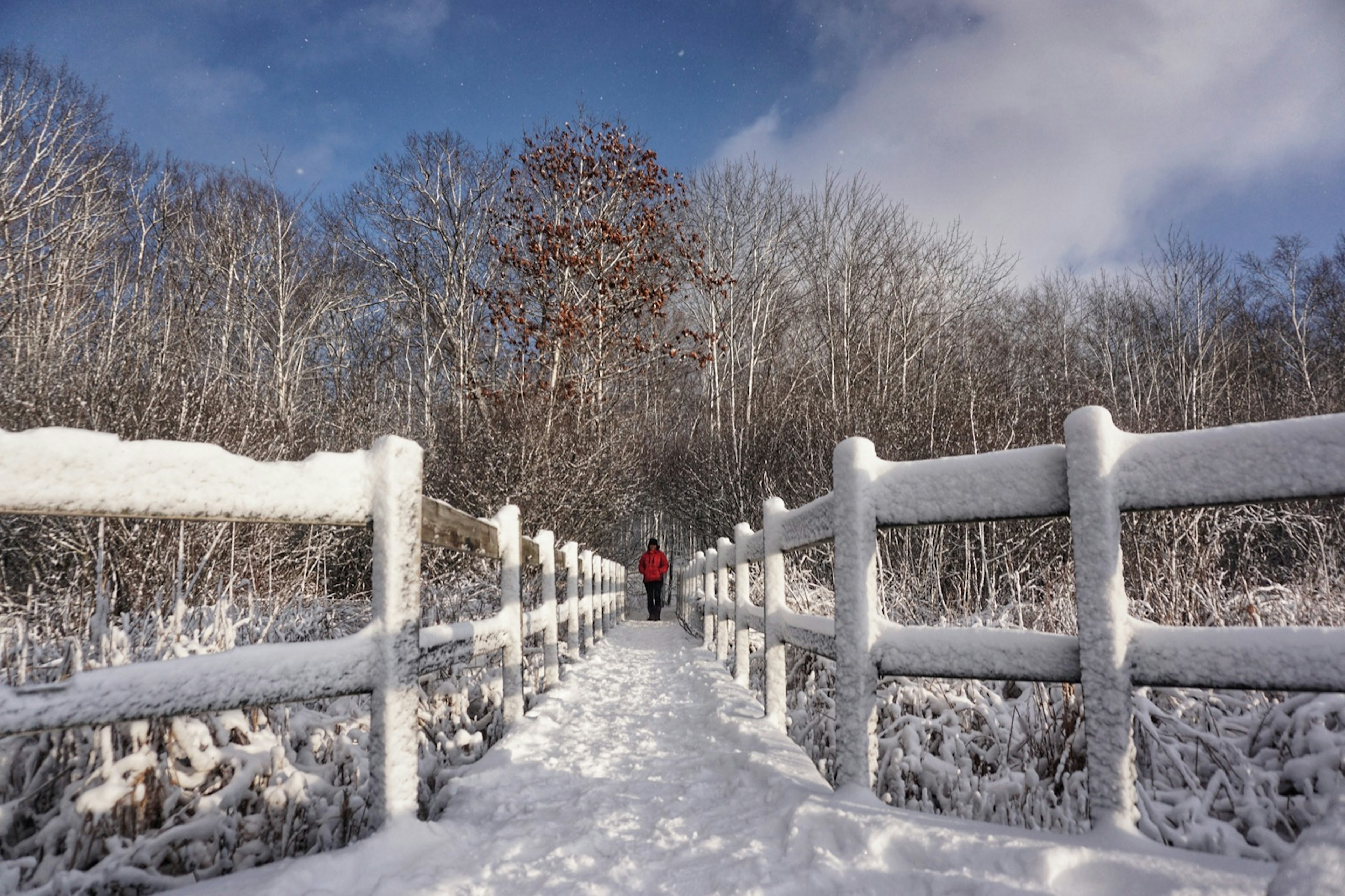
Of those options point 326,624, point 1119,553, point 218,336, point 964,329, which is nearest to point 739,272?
point 964,329

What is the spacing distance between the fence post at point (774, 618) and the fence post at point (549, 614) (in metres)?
2.03

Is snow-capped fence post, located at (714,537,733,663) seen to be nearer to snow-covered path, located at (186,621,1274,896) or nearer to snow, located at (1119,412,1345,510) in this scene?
snow-covered path, located at (186,621,1274,896)

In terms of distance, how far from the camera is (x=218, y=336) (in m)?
19.3

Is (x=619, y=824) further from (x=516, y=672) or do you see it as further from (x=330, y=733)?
(x=516, y=672)

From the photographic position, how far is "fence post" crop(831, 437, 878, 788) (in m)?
2.32

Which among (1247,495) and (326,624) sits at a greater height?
(1247,495)

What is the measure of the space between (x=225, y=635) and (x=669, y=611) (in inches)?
822

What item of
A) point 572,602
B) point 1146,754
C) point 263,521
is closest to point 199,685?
point 263,521

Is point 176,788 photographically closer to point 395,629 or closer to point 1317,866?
point 395,629

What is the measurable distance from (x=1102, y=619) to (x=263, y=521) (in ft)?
7.41

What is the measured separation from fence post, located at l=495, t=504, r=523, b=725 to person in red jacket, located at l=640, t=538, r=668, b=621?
35.6ft

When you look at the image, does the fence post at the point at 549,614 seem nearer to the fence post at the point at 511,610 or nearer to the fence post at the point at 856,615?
the fence post at the point at 511,610

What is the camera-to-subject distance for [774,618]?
3.75 meters

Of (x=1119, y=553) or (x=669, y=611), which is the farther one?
(x=669, y=611)
